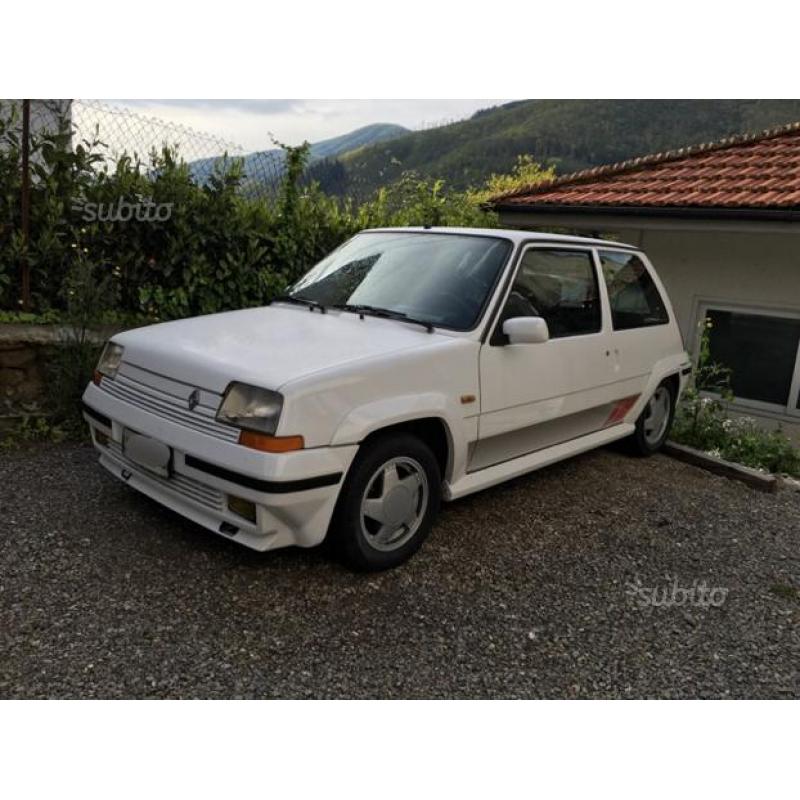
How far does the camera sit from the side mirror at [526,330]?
3762mm

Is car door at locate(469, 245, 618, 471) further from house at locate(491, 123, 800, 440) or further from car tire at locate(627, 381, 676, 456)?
house at locate(491, 123, 800, 440)

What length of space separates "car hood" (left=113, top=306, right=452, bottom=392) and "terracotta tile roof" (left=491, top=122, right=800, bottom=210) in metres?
5.10

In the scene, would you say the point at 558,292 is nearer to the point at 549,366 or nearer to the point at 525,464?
the point at 549,366

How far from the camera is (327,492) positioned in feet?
10.2

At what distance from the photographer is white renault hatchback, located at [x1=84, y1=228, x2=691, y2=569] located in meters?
3.05

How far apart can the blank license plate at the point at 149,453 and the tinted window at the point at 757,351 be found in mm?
6774

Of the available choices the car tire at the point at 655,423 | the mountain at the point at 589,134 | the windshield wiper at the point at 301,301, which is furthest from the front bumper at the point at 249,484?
the mountain at the point at 589,134

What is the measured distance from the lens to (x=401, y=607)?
3.28 meters

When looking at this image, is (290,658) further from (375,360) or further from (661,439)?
(661,439)

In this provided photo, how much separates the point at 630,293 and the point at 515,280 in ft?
5.12

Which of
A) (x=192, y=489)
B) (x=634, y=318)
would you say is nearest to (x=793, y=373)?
(x=634, y=318)

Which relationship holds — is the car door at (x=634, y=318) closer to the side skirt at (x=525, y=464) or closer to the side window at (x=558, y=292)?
the side window at (x=558, y=292)

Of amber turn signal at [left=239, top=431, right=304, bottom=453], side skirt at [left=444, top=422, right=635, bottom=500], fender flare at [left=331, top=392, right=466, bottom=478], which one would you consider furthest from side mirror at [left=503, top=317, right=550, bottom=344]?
amber turn signal at [left=239, top=431, right=304, bottom=453]

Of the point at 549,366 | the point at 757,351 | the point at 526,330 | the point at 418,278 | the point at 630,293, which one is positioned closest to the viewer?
the point at 526,330
